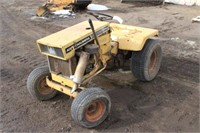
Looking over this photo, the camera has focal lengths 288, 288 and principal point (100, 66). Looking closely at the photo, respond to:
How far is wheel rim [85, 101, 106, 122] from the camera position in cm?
403

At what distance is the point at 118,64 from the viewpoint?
17.4 feet

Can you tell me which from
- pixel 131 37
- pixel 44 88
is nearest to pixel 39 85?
pixel 44 88

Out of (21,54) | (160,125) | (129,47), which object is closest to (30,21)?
(21,54)

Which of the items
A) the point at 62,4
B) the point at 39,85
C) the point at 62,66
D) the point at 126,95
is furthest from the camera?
the point at 62,4

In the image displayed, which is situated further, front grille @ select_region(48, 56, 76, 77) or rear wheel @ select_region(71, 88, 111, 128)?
front grille @ select_region(48, 56, 76, 77)

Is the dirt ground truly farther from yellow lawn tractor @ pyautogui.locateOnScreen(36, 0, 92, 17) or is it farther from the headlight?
yellow lawn tractor @ pyautogui.locateOnScreen(36, 0, 92, 17)

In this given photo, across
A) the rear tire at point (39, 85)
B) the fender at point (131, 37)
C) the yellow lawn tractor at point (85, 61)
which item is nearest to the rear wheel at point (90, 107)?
the yellow lawn tractor at point (85, 61)

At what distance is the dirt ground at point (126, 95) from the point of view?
4.12 m

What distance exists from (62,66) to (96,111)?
2.75 feet

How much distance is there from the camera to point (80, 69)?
13.4ft

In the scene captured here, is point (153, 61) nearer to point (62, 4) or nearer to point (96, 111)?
point (96, 111)

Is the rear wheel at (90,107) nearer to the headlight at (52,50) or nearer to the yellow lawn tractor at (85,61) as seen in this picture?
the yellow lawn tractor at (85,61)

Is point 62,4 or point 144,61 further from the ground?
point 144,61

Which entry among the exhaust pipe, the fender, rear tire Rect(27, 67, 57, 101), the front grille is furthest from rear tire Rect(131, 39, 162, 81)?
rear tire Rect(27, 67, 57, 101)
